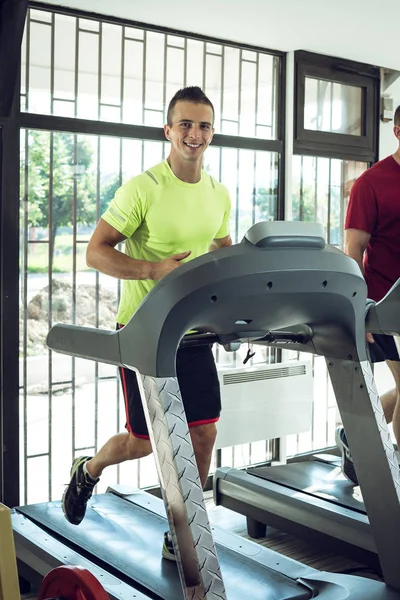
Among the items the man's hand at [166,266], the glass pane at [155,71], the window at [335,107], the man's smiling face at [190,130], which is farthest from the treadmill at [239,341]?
the window at [335,107]

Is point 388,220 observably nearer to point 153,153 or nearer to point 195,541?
point 153,153

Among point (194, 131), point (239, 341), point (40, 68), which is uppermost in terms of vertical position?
point (40, 68)

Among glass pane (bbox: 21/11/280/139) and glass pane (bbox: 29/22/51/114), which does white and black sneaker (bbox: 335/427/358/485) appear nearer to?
glass pane (bbox: 21/11/280/139)

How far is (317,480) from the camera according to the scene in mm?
3541

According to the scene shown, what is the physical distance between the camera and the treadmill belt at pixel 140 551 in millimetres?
2479

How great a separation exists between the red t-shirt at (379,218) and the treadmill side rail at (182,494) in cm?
170

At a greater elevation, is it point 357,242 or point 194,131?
point 194,131

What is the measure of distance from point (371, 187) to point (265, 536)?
1593 mm

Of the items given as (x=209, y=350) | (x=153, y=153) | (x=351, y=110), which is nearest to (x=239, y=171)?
(x=153, y=153)

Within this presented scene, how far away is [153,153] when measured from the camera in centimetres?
384

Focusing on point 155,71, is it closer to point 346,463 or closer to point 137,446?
point 137,446

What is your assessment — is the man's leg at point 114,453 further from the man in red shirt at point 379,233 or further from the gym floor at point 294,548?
the man in red shirt at point 379,233

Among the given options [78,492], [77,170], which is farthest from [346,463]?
[77,170]

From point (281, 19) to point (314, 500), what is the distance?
217 cm
